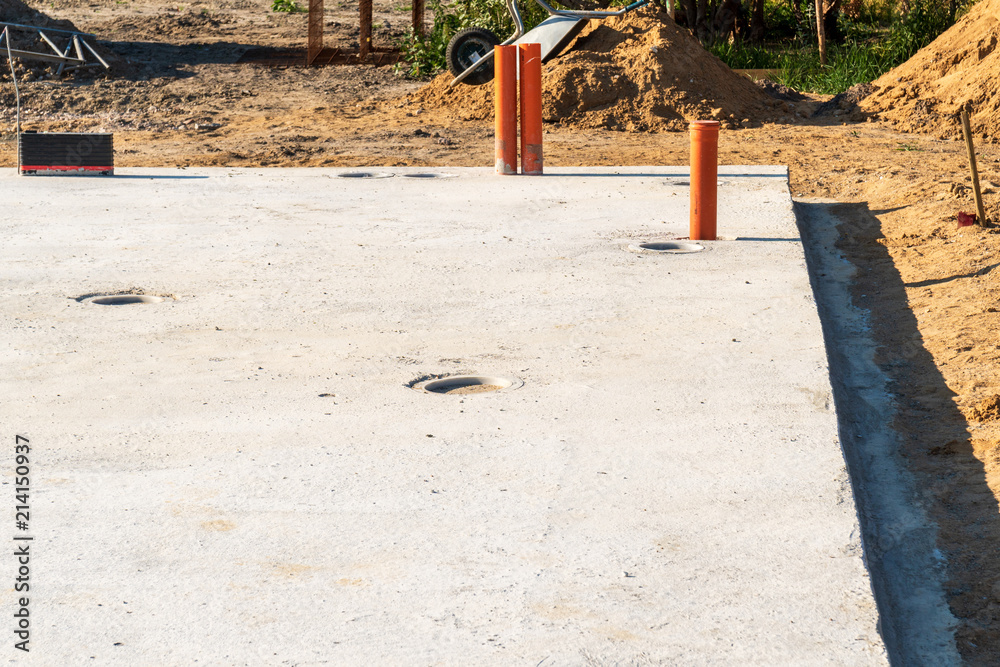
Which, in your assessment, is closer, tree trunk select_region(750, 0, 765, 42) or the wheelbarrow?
the wheelbarrow

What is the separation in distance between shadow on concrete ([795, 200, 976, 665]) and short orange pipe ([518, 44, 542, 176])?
12.3 feet

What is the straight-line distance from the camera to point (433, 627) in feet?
8.42

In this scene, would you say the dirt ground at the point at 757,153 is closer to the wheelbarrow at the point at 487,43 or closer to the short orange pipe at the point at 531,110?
the wheelbarrow at the point at 487,43

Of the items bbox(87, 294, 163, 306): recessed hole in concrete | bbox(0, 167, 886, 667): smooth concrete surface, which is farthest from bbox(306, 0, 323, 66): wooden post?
bbox(87, 294, 163, 306): recessed hole in concrete

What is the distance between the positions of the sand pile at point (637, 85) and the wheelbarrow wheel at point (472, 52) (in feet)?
2.28

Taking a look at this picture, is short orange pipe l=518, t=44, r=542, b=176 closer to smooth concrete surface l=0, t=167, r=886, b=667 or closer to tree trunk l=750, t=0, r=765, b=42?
smooth concrete surface l=0, t=167, r=886, b=667

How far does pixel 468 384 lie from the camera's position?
4391 mm

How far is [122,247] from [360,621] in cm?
488

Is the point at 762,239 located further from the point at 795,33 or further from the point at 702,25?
the point at 795,33

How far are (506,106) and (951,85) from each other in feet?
24.6

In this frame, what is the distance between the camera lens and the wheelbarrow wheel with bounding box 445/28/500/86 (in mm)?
16062

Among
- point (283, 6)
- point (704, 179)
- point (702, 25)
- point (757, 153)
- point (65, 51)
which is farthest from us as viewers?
point (283, 6)

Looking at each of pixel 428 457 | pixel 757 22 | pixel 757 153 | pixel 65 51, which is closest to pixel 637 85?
pixel 757 153

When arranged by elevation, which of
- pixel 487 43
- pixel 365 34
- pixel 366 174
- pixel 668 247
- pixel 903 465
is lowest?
pixel 903 465
